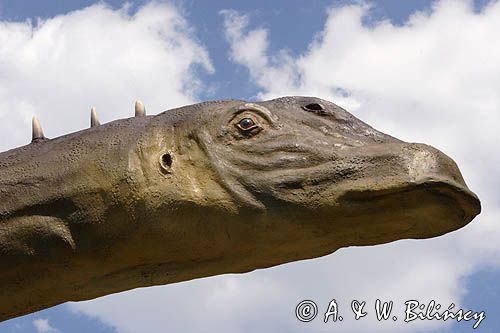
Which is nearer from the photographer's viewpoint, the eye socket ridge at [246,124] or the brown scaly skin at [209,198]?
the brown scaly skin at [209,198]

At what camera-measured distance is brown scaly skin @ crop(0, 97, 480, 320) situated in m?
4.86

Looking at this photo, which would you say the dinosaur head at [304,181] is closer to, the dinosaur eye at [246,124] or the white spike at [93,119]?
the dinosaur eye at [246,124]

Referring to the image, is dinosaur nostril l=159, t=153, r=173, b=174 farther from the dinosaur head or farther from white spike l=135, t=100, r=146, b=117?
white spike l=135, t=100, r=146, b=117

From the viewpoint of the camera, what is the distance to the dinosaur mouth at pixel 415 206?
15.7 feet

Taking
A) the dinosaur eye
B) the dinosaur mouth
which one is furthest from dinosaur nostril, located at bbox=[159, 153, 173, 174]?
the dinosaur mouth

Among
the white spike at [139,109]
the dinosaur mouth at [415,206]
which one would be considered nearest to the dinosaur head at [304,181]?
the dinosaur mouth at [415,206]

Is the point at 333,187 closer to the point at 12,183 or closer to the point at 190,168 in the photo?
the point at 190,168

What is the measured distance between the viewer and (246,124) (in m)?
5.17

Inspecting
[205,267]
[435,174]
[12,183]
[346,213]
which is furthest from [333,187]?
[12,183]

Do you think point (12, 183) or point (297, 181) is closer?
point (297, 181)

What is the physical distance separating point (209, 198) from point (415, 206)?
90cm

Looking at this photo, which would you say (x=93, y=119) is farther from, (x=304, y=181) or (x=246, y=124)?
(x=304, y=181)

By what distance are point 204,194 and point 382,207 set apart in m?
0.79

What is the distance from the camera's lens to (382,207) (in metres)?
4.83
